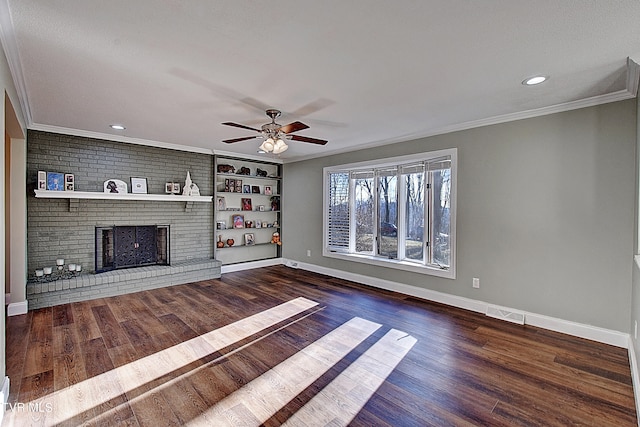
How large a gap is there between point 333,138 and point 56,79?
3276 mm

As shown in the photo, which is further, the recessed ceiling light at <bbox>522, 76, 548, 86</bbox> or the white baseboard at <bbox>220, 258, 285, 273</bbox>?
the white baseboard at <bbox>220, 258, 285, 273</bbox>

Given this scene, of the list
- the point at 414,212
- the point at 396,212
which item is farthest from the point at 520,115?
the point at 396,212

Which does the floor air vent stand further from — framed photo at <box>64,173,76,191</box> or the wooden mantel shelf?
framed photo at <box>64,173,76,191</box>

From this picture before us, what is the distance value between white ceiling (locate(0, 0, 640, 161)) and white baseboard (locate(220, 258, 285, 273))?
10.8 feet

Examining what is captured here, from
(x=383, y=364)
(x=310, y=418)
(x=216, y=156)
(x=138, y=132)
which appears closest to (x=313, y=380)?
(x=310, y=418)

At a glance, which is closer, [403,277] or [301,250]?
[403,277]

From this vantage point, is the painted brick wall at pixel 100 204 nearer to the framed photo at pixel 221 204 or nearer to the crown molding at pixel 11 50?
the framed photo at pixel 221 204

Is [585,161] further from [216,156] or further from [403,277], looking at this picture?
[216,156]

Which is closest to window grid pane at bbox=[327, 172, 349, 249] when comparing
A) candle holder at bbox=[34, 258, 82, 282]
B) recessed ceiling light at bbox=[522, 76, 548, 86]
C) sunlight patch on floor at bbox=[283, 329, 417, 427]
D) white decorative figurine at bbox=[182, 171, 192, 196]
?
white decorative figurine at bbox=[182, 171, 192, 196]

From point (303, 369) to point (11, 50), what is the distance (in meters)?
3.20

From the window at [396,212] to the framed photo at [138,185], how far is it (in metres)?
3.20

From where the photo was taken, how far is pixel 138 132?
4.54 metres

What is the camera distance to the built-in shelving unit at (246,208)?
6250 millimetres

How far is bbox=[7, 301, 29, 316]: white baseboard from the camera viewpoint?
3677 mm
